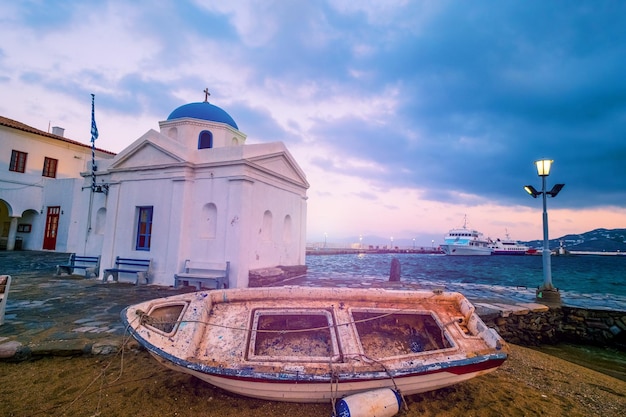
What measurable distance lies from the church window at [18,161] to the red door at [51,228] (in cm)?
327

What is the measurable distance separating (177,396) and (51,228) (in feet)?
78.7

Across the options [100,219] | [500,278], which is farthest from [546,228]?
[500,278]

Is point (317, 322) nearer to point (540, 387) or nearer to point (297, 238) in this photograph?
point (540, 387)

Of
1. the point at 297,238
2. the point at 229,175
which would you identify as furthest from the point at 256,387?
the point at 297,238

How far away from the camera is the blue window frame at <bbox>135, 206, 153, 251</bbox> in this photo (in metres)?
11.0

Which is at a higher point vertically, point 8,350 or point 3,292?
point 3,292

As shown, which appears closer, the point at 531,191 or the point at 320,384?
the point at 320,384

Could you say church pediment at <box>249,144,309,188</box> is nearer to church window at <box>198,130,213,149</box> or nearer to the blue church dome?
church window at <box>198,130,213,149</box>

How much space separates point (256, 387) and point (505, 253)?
287 ft

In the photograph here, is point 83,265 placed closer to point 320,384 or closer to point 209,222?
point 209,222

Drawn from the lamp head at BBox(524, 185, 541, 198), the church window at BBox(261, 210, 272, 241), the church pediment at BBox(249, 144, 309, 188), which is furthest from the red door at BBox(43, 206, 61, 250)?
the lamp head at BBox(524, 185, 541, 198)

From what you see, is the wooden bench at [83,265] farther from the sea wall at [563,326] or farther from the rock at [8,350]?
the sea wall at [563,326]

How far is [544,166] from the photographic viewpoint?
9.38 m

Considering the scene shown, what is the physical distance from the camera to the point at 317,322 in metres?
4.90
